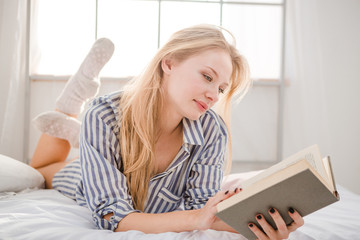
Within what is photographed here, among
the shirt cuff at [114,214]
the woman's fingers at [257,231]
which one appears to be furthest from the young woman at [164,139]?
the woman's fingers at [257,231]

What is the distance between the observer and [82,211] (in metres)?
1.15

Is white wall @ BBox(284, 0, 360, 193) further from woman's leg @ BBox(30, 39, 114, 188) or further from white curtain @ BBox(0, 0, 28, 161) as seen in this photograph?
white curtain @ BBox(0, 0, 28, 161)

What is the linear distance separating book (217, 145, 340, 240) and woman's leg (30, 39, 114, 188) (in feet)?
3.96

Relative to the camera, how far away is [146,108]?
1163mm

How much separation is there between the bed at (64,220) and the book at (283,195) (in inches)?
7.0

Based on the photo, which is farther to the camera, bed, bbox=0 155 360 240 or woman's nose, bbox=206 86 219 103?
woman's nose, bbox=206 86 219 103

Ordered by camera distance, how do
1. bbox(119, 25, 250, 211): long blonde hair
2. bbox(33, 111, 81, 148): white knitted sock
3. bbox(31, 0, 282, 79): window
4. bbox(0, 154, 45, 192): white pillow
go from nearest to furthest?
bbox(119, 25, 250, 211): long blonde hair
bbox(0, 154, 45, 192): white pillow
bbox(33, 111, 81, 148): white knitted sock
bbox(31, 0, 282, 79): window

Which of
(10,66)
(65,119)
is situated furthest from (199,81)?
(10,66)

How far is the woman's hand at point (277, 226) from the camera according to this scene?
74 cm

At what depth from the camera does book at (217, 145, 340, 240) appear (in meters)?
0.65

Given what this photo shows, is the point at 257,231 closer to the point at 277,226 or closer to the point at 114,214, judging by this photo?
the point at 277,226

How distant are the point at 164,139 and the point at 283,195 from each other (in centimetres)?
62

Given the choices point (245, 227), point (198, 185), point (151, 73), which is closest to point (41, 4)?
point (151, 73)

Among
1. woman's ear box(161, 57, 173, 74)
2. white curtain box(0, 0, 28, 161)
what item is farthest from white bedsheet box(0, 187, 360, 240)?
white curtain box(0, 0, 28, 161)
